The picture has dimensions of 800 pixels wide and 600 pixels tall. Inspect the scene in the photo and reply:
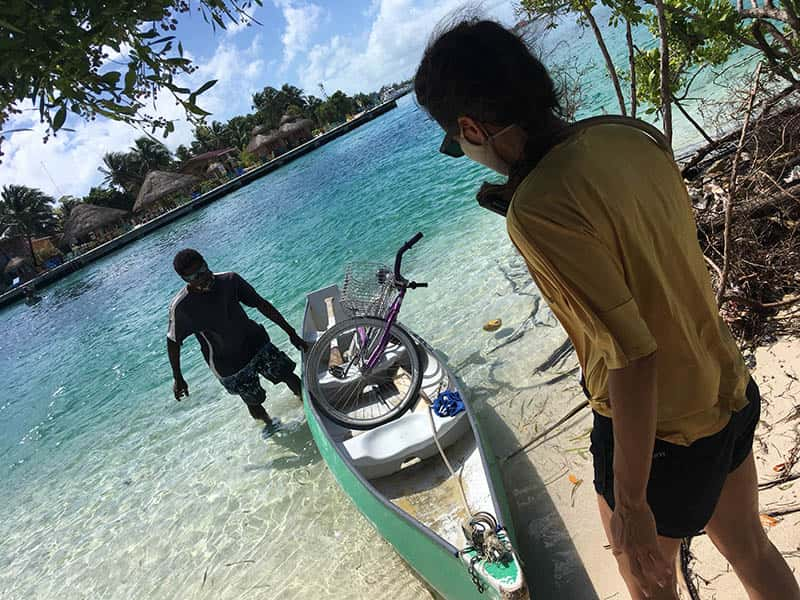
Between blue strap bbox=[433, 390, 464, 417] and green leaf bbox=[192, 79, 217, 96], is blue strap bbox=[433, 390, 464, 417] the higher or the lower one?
the lower one

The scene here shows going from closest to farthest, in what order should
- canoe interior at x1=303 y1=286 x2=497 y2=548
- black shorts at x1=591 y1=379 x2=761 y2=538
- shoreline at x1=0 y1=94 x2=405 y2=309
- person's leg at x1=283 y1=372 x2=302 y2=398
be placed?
black shorts at x1=591 y1=379 x2=761 y2=538
canoe interior at x1=303 y1=286 x2=497 y2=548
person's leg at x1=283 y1=372 x2=302 y2=398
shoreline at x1=0 y1=94 x2=405 y2=309

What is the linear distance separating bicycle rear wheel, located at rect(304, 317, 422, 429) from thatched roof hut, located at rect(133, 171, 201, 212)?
48353 millimetres

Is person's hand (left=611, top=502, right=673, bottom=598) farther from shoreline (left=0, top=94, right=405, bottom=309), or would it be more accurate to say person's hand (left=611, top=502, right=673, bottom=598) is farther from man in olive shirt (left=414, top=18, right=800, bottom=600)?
shoreline (left=0, top=94, right=405, bottom=309)

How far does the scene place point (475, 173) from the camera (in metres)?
19.2

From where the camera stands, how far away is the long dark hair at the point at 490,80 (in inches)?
46.9

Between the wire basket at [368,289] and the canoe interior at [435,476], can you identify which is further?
the wire basket at [368,289]

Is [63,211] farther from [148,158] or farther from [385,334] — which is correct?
[385,334]

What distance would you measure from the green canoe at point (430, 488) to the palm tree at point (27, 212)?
171 ft

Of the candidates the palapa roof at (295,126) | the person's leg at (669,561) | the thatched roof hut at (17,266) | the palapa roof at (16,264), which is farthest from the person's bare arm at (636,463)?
the palapa roof at (295,126)

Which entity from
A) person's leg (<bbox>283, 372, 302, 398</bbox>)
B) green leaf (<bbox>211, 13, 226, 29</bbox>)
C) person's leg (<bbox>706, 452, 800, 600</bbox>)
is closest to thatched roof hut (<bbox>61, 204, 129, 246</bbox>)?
person's leg (<bbox>283, 372, 302, 398</bbox>)

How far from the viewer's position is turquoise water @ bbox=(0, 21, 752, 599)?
524 centimetres

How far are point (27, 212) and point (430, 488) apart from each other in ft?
190

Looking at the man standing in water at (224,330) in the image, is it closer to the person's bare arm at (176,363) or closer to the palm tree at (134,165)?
the person's bare arm at (176,363)

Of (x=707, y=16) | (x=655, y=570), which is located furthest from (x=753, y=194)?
(x=655, y=570)
